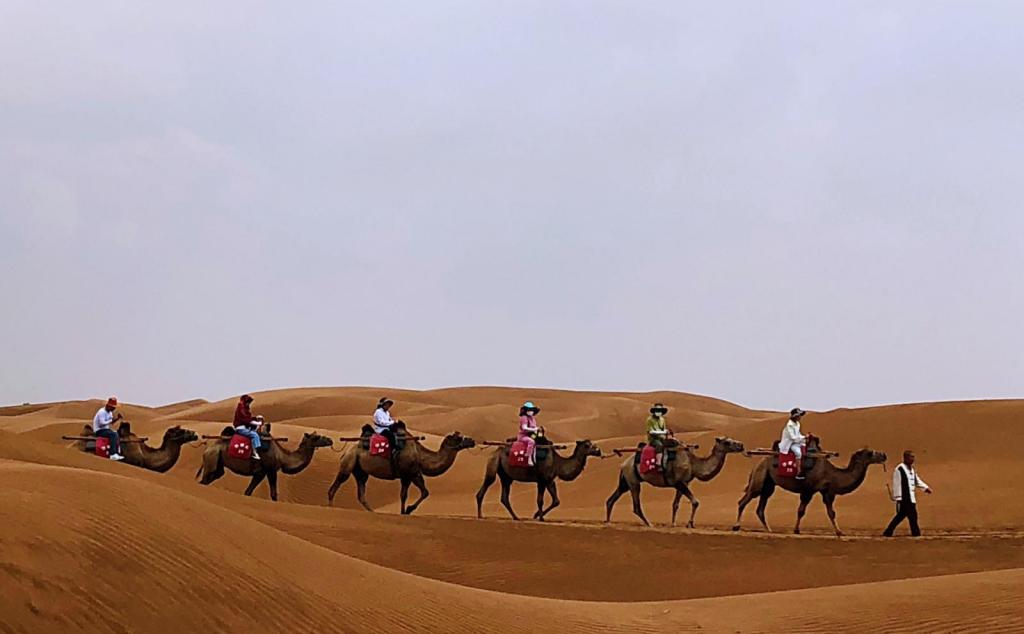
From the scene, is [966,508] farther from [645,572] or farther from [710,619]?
[710,619]

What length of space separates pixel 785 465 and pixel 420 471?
22.6 feet

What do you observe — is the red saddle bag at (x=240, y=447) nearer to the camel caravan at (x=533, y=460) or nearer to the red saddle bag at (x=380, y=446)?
the camel caravan at (x=533, y=460)

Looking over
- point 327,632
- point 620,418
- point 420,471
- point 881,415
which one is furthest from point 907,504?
point 620,418

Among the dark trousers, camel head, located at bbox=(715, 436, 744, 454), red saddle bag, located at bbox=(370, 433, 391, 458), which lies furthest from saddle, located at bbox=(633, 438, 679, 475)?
the dark trousers

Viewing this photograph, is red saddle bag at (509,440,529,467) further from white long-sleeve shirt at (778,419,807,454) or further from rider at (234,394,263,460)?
rider at (234,394,263,460)

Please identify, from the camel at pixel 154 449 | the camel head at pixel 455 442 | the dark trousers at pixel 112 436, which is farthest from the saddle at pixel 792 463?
the dark trousers at pixel 112 436

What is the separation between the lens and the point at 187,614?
806cm

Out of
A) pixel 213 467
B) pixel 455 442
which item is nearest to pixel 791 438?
pixel 455 442

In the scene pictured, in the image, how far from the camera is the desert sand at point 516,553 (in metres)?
8.23

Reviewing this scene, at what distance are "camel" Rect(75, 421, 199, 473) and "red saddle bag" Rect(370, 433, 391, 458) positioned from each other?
470 cm

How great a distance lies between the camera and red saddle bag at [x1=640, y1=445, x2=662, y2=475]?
22.2 metres

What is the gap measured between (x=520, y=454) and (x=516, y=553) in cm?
520

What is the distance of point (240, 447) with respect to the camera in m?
23.9

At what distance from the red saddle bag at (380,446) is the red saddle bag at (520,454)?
235cm
